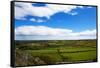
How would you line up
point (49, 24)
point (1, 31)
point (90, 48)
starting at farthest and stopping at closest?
point (90, 48)
point (49, 24)
point (1, 31)

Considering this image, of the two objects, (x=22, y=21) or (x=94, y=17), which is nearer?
(x=22, y=21)

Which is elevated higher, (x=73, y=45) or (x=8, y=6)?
(x=8, y=6)

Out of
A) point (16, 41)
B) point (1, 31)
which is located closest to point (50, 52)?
point (16, 41)

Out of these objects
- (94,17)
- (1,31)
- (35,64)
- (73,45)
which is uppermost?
(94,17)

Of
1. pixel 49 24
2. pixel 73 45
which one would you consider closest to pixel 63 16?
pixel 49 24

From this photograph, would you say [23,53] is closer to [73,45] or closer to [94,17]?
[73,45]

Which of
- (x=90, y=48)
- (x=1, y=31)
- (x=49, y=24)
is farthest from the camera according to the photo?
(x=90, y=48)

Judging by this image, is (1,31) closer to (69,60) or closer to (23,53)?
A: (23,53)
